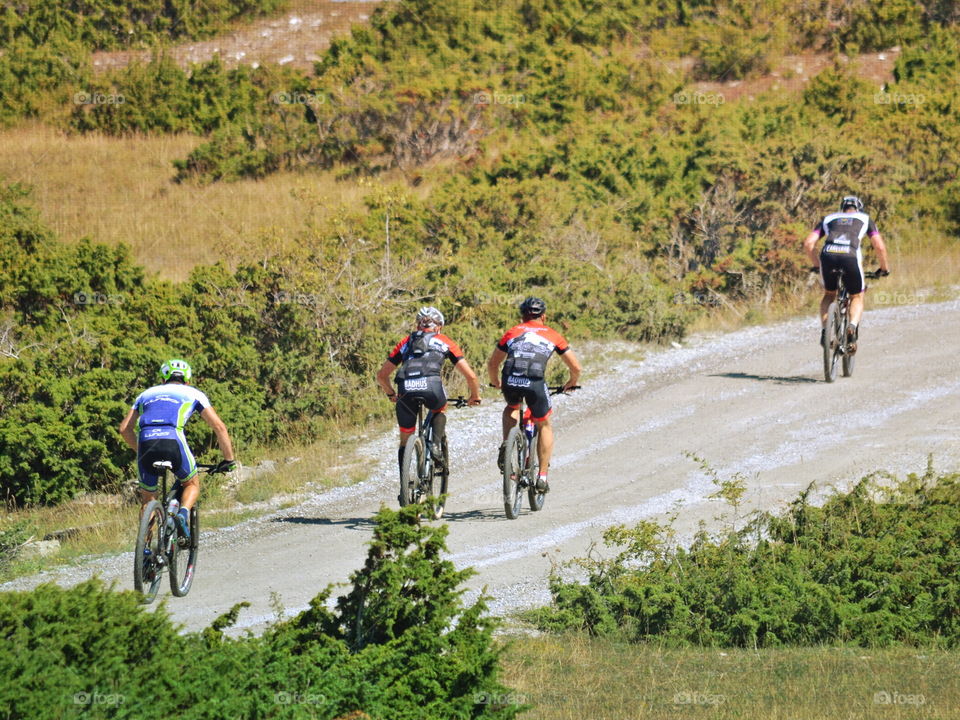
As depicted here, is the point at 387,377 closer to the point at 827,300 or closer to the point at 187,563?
the point at 187,563

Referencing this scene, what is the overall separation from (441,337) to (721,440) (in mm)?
4349

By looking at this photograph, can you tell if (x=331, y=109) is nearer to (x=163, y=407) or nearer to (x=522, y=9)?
(x=522, y=9)

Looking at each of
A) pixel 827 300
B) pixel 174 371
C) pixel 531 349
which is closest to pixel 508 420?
→ pixel 531 349

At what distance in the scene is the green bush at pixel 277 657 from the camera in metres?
5.35

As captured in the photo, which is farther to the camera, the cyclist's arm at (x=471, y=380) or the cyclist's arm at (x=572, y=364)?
the cyclist's arm at (x=572, y=364)

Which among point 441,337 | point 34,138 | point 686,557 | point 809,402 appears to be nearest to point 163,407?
point 441,337

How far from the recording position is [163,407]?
9.03 meters

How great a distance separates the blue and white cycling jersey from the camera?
9016mm

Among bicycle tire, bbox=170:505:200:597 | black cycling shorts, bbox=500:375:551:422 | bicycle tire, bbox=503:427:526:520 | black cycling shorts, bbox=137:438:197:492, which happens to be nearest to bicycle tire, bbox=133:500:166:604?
bicycle tire, bbox=170:505:200:597

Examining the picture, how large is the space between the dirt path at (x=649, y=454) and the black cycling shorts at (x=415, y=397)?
1.13 m

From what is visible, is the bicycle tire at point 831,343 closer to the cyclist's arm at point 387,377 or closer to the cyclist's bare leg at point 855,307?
the cyclist's bare leg at point 855,307

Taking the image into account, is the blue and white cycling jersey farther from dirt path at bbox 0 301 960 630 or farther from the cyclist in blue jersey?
dirt path at bbox 0 301 960 630

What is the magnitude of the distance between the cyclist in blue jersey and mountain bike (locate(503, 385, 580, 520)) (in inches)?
104

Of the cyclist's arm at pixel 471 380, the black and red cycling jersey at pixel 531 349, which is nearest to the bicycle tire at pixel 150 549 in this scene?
the cyclist's arm at pixel 471 380
